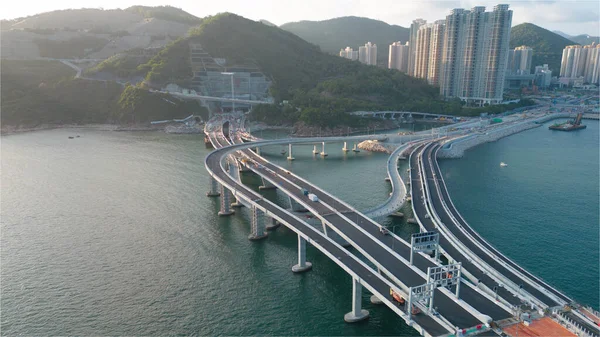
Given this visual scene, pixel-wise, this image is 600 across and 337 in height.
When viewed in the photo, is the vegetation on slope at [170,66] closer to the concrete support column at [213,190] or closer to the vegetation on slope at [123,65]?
the vegetation on slope at [123,65]

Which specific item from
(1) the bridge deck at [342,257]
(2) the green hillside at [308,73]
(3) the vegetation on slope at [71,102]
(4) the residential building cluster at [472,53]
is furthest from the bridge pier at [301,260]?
(4) the residential building cluster at [472,53]

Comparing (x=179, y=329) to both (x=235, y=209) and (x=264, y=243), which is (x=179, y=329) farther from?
(x=235, y=209)

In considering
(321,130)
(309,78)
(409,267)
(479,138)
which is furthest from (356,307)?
(309,78)

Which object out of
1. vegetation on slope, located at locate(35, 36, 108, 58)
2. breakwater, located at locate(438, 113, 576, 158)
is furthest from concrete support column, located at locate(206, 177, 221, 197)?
vegetation on slope, located at locate(35, 36, 108, 58)

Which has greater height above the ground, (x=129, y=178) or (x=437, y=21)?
(x=437, y=21)

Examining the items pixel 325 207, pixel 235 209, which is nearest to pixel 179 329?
pixel 325 207

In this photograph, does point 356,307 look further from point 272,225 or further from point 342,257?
point 272,225
